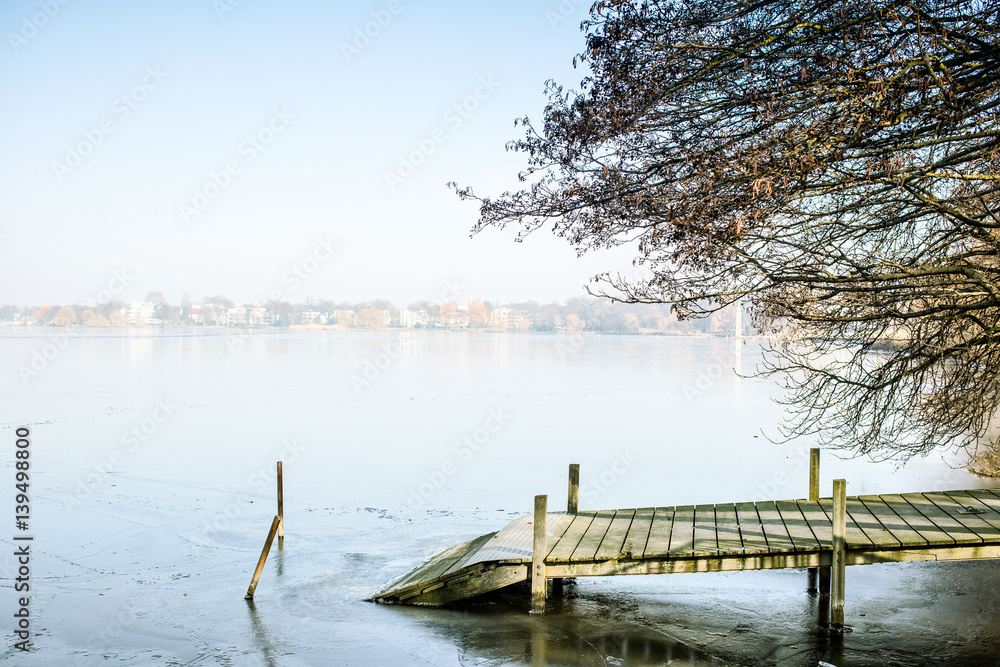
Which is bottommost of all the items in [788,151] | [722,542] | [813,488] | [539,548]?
[539,548]

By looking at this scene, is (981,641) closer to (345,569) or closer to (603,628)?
(603,628)

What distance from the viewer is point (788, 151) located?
647 cm

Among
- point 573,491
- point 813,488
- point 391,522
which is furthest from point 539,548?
point 391,522

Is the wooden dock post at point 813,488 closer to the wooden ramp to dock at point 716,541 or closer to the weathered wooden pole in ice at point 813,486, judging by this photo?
the weathered wooden pole in ice at point 813,486

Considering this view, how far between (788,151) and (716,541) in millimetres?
4064

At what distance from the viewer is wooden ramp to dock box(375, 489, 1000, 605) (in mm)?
8086

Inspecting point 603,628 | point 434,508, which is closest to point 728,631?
point 603,628

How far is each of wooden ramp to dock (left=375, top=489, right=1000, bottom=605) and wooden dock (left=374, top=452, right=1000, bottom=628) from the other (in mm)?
10

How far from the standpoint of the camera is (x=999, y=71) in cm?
696

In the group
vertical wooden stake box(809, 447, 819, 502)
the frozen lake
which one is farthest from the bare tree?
the frozen lake

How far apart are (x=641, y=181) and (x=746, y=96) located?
1.36 meters

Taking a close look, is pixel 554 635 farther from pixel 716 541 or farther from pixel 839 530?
pixel 839 530

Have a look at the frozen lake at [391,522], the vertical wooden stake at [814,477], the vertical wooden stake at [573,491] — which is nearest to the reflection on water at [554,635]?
the frozen lake at [391,522]

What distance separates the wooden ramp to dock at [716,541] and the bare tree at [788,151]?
1.55m
